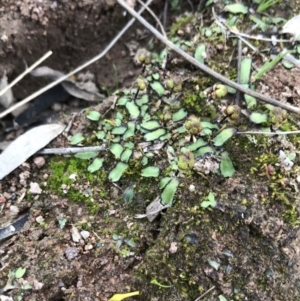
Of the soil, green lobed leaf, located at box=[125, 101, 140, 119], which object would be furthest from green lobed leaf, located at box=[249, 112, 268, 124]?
green lobed leaf, located at box=[125, 101, 140, 119]

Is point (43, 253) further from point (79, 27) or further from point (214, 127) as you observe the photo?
point (79, 27)

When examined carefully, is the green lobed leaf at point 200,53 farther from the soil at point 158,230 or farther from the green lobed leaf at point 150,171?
the green lobed leaf at point 150,171

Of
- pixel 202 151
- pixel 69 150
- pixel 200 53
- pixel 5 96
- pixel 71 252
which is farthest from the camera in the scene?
pixel 5 96

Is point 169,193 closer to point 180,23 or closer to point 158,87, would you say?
point 158,87

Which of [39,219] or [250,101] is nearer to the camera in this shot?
[39,219]

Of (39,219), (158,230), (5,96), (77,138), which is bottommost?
→ (158,230)

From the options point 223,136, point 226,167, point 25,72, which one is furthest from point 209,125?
point 25,72

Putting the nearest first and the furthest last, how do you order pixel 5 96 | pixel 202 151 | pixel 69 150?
pixel 202 151 → pixel 69 150 → pixel 5 96
